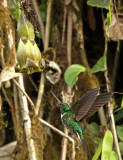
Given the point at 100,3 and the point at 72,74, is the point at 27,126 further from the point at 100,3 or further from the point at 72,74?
the point at 100,3

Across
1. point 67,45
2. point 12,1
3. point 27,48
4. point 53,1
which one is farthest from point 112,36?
point 27,48

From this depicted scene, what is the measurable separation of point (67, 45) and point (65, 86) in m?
0.26

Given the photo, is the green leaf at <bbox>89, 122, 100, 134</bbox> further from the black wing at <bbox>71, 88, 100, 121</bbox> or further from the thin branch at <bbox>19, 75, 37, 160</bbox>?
the black wing at <bbox>71, 88, 100, 121</bbox>

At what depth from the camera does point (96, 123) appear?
2.02 m

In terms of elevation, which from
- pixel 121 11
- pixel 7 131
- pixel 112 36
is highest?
pixel 121 11

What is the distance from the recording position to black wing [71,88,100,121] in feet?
3.76

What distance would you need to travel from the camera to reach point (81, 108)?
3.96 feet

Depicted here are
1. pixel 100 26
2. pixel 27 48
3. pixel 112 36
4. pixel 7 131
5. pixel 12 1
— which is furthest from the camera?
pixel 100 26

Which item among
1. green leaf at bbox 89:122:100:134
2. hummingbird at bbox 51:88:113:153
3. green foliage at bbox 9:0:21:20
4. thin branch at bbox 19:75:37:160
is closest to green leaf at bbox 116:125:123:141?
green leaf at bbox 89:122:100:134

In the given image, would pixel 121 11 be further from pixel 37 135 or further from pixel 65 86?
pixel 37 135

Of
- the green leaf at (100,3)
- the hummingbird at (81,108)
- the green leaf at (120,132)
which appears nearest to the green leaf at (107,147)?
the hummingbird at (81,108)

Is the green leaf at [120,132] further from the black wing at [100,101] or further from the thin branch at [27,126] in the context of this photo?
the black wing at [100,101]

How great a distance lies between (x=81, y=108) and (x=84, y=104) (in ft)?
0.09

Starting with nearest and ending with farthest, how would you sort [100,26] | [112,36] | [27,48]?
1. [27,48]
2. [112,36]
3. [100,26]
